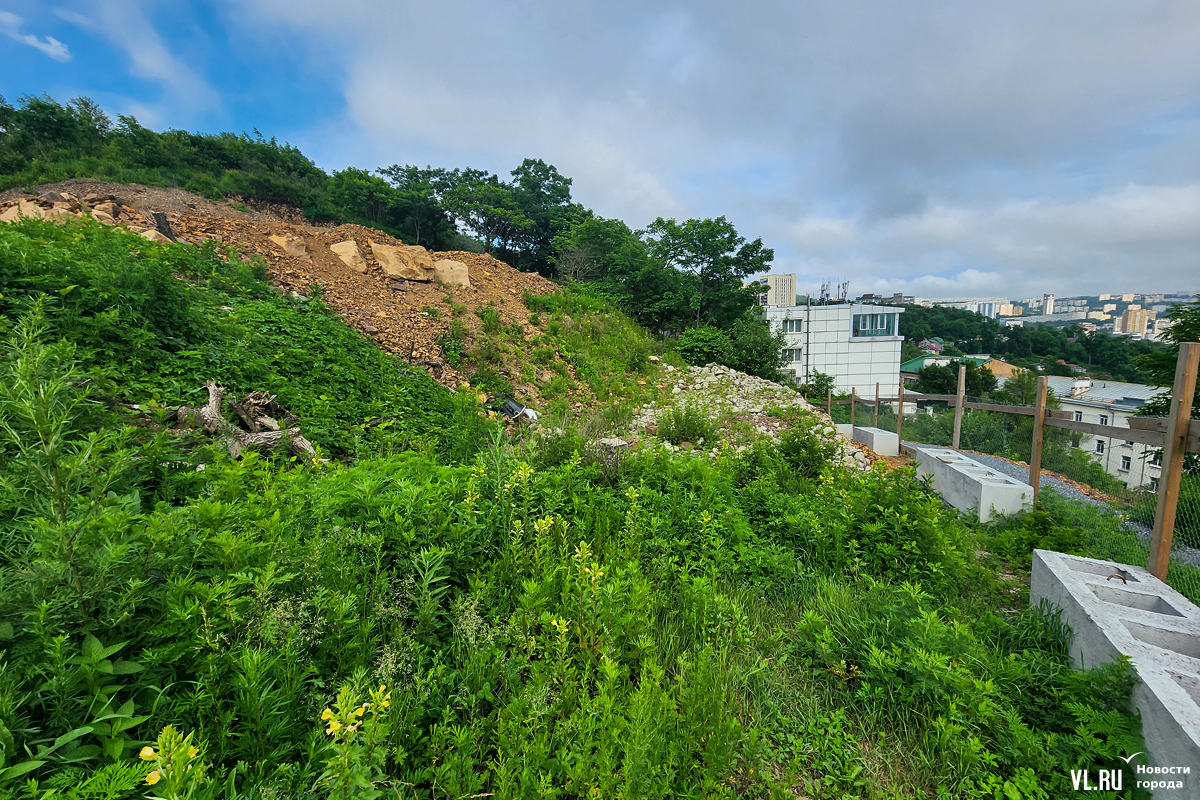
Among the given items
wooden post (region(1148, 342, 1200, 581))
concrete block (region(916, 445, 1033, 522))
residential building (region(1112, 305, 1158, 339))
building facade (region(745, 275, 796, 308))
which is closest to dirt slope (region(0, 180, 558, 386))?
concrete block (region(916, 445, 1033, 522))

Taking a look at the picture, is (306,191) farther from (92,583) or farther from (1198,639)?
(1198,639)

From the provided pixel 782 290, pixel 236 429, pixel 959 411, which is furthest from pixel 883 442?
pixel 782 290

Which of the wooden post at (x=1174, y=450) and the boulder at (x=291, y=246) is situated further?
the boulder at (x=291, y=246)

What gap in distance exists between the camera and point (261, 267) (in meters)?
8.42

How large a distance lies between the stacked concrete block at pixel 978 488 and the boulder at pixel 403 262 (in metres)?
12.3

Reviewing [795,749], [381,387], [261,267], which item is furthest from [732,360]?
[795,749]

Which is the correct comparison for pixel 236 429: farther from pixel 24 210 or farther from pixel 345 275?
pixel 24 210

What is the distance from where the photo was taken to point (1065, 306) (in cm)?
11494

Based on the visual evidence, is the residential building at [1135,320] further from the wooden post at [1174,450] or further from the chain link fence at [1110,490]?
the wooden post at [1174,450]

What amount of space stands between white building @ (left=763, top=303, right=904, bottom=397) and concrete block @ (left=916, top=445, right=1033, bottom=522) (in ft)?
91.9

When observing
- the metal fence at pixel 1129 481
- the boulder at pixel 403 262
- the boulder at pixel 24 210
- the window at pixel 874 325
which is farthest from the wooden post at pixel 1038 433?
the window at pixel 874 325

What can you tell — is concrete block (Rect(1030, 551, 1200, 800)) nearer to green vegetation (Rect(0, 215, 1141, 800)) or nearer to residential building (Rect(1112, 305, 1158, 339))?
green vegetation (Rect(0, 215, 1141, 800))

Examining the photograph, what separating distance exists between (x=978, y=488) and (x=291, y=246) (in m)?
13.8

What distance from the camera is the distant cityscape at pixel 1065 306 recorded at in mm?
38500
